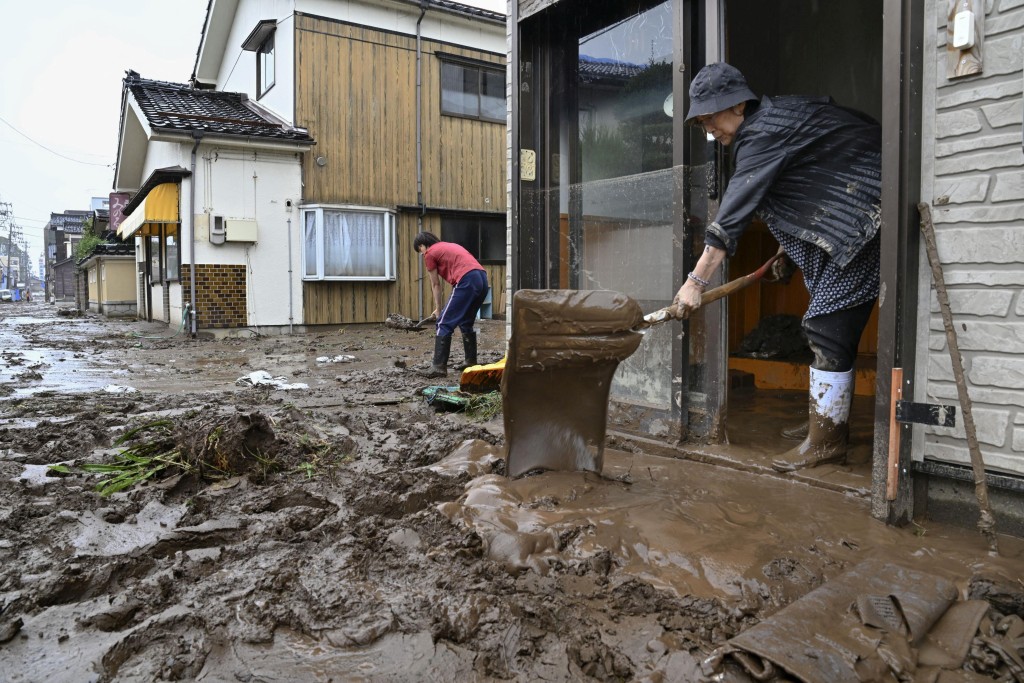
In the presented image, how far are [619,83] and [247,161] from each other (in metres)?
9.94

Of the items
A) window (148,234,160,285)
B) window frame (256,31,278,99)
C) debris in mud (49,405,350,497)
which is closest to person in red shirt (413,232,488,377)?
debris in mud (49,405,350,497)

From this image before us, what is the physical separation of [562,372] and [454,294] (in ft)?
13.9

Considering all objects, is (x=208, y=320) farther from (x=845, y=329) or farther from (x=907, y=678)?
(x=907, y=678)

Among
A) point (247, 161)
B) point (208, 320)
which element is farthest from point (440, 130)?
→ point (208, 320)

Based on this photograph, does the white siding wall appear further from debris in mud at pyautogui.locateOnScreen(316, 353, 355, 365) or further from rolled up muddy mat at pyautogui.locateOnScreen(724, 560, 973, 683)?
debris in mud at pyautogui.locateOnScreen(316, 353, 355, 365)

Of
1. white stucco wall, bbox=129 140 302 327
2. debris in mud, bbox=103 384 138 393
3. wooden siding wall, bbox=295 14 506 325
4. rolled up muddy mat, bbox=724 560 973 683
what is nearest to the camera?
rolled up muddy mat, bbox=724 560 973 683

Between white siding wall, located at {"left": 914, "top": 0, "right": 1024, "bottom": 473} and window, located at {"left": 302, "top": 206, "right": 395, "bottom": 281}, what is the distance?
1157cm

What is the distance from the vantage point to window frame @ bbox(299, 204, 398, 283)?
42.0 feet

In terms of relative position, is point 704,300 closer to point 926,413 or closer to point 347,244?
point 926,413

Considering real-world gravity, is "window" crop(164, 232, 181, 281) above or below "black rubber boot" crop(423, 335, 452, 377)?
above

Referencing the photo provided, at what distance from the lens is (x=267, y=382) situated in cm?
682

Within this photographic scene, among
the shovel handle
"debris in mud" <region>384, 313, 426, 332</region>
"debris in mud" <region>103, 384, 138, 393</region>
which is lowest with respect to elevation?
"debris in mud" <region>103, 384, 138, 393</region>

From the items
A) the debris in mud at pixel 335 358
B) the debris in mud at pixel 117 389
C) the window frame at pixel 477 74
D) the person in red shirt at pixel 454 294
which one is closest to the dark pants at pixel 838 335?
the person in red shirt at pixel 454 294

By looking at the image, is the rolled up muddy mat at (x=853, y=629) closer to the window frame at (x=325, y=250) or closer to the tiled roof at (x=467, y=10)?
the window frame at (x=325, y=250)
